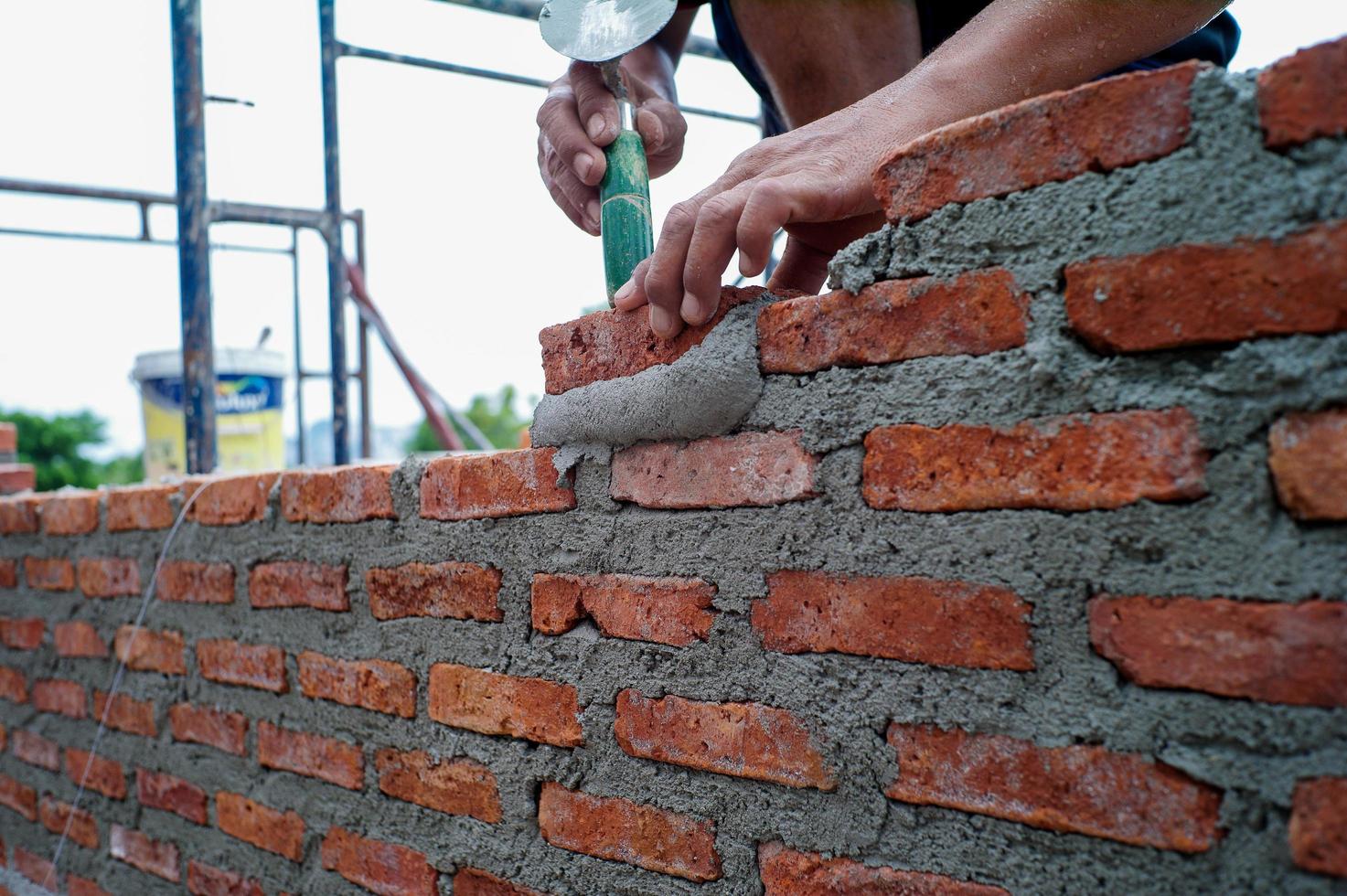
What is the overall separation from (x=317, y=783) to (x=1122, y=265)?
1474 mm

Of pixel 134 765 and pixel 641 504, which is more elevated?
pixel 641 504

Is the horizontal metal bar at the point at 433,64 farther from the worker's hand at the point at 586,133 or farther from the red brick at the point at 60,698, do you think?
the red brick at the point at 60,698

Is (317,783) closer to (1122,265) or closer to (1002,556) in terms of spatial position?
(1002,556)

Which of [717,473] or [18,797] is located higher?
[717,473]

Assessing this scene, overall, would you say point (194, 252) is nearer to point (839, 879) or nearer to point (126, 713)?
point (126, 713)

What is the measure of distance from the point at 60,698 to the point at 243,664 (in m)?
0.85

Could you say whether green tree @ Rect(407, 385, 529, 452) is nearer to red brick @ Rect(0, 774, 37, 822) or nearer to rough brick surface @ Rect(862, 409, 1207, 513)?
red brick @ Rect(0, 774, 37, 822)

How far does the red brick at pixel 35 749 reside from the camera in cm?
231

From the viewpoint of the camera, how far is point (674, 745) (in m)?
1.13

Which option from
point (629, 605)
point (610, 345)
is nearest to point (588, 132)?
point (610, 345)

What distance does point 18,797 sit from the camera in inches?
96.3

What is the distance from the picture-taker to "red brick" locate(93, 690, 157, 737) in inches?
79.9

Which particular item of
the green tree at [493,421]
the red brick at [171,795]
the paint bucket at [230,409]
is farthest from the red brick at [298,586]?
the green tree at [493,421]

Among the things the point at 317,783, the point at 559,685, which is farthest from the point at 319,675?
the point at 559,685
